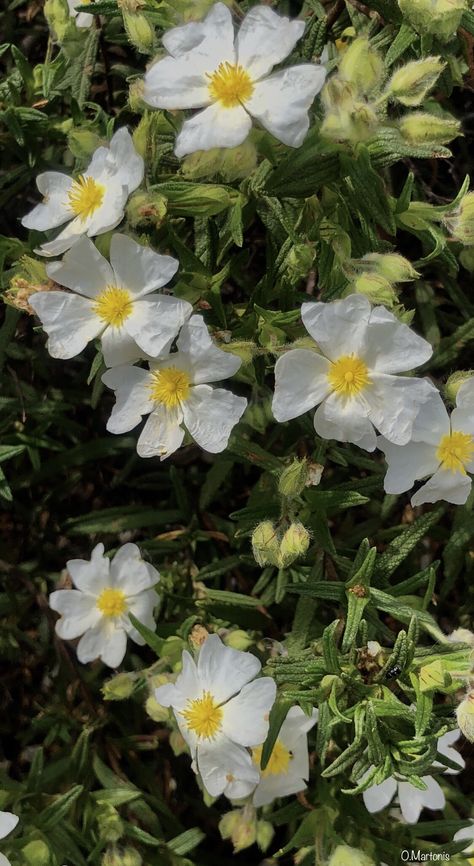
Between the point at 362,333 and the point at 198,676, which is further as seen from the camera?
the point at 198,676

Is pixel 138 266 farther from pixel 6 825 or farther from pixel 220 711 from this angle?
pixel 6 825

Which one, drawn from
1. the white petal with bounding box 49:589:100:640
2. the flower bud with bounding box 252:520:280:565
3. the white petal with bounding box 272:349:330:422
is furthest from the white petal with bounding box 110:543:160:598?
the white petal with bounding box 272:349:330:422

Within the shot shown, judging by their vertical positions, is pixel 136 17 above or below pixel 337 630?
above

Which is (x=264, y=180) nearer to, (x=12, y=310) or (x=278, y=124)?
(x=278, y=124)

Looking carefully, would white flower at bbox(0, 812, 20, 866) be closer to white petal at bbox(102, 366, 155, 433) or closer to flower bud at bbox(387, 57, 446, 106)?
white petal at bbox(102, 366, 155, 433)

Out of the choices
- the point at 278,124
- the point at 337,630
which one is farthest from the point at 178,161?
the point at 337,630

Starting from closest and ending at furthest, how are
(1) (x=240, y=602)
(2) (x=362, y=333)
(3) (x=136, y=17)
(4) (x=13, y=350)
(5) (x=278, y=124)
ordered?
(5) (x=278, y=124) < (2) (x=362, y=333) < (3) (x=136, y=17) < (1) (x=240, y=602) < (4) (x=13, y=350)

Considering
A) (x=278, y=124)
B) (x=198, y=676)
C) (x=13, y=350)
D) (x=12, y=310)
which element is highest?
(x=278, y=124)

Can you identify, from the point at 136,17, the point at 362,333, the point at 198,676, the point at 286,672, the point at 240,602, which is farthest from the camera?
the point at 240,602
